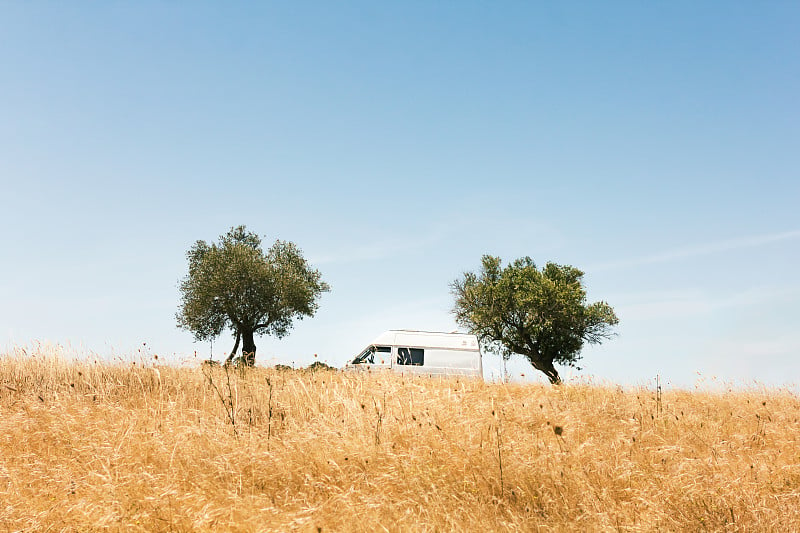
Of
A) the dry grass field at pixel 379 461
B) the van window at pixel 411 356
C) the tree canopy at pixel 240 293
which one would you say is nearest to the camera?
the dry grass field at pixel 379 461

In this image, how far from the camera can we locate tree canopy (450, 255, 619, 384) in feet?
120

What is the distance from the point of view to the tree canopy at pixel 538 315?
36.5 meters

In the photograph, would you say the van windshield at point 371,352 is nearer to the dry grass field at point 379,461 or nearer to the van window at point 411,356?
the van window at point 411,356

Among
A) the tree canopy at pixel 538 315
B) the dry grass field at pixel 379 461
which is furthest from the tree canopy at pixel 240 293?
the dry grass field at pixel 379 461

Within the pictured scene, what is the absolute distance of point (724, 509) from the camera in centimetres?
620

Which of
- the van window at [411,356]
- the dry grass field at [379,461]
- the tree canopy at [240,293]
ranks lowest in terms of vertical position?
the dry grass field at [379,461]

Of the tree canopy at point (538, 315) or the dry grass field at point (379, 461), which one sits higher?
the tree canopy at point (538, 315)

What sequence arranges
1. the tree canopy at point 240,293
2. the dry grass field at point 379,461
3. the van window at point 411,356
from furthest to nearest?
1. the tree canopy at point 240,293
2. the van window at point 411,356
3. the dry grass field at point 379,461

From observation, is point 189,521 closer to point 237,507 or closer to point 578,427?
point 237,507

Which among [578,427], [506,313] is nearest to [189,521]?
[578,427]

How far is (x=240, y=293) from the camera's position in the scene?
1435 inches

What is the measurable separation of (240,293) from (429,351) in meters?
17.8

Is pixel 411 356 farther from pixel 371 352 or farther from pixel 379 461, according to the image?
pixel 379 461

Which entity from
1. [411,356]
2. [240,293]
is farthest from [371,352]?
[240,293]
